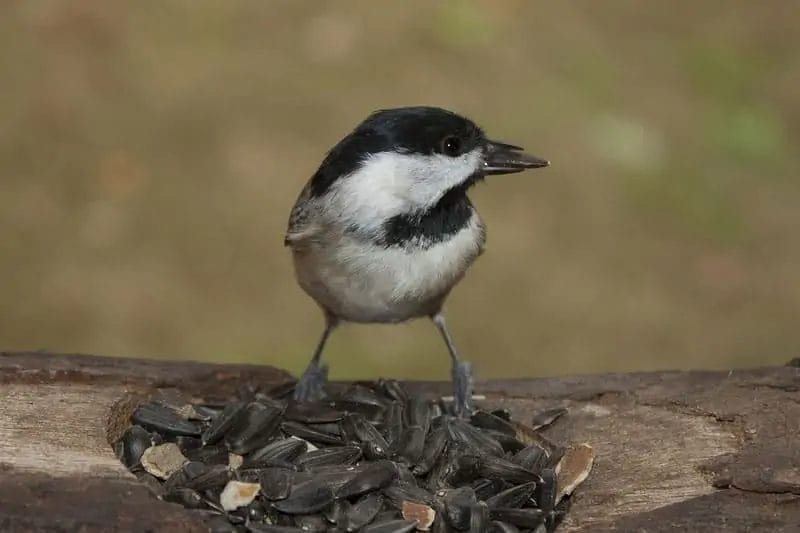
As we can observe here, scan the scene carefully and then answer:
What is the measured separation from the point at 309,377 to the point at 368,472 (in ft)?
2.31

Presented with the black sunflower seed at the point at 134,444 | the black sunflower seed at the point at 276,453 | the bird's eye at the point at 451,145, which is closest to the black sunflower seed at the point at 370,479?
the black sunflower seed at the point at 276,453

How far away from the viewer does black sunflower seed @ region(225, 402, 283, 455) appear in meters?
2.24

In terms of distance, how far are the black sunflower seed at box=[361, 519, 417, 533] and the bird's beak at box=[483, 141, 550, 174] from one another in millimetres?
969

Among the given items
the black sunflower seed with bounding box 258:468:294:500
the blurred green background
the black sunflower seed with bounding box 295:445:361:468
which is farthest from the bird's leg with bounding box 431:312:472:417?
the blurred green background

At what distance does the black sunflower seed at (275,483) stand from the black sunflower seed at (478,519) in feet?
1.40

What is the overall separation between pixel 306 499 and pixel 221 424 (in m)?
0.42

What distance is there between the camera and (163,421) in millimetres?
2291

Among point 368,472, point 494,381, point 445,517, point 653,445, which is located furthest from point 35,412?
point 653,445

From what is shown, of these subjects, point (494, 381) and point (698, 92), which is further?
point (698, 92)

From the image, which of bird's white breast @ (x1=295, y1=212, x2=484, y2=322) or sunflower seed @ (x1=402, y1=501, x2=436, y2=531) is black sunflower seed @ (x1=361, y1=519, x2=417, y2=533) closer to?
sunflower seed @ (x1=402, y1=501, x2=436, y2=531)

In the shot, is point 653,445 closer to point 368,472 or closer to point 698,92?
point 368,472

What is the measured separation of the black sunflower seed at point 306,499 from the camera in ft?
6.46

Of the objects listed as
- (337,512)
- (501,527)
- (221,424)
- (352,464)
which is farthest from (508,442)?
(221,424)

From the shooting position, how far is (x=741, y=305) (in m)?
4.70
